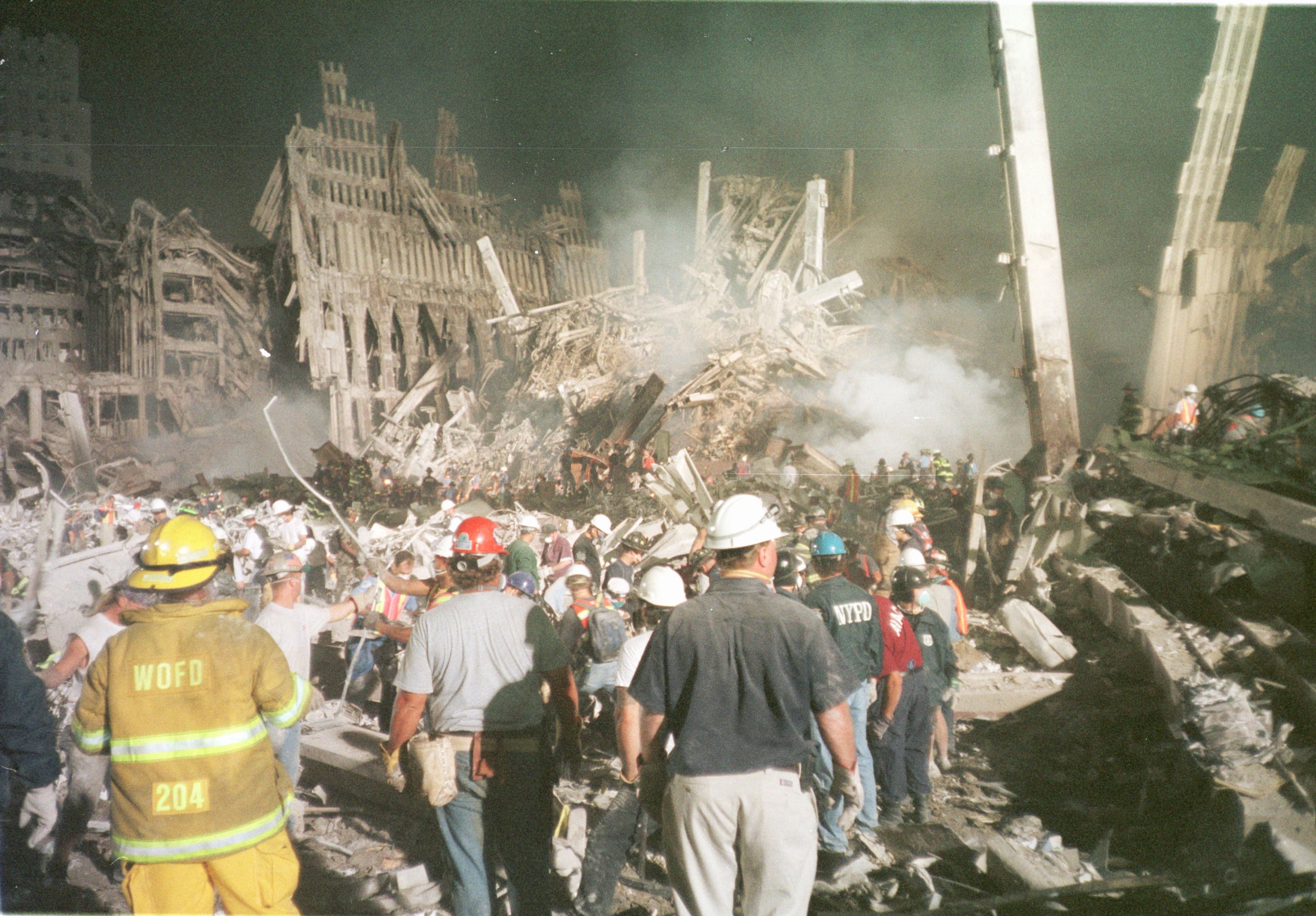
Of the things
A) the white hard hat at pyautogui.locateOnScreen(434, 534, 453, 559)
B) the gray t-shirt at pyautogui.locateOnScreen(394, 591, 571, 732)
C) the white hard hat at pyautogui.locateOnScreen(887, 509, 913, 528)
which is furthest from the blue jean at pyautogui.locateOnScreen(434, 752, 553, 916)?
the white hard hat at pyautogui.locateOnScreen(887, 509, 913, 528)

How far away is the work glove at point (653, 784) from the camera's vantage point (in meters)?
2.56

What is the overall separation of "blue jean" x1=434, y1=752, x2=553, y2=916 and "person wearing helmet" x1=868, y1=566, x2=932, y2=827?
2086mm

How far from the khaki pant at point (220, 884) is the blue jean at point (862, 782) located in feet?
8.20

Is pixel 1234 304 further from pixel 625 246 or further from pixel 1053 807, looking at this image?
pixel 625 246

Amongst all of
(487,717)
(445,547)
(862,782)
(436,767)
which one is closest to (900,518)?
(862,782)

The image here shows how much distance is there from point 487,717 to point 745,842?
1076mm

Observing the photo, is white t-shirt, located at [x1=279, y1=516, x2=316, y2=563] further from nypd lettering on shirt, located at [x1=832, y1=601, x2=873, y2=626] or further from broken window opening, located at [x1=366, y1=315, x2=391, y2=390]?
nypd lettering on shirt, located at [x1=832, y1=601, x2=873, y2=626]

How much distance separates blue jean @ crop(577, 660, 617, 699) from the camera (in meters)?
4.93

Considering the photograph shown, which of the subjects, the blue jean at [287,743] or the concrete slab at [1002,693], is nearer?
the blue jean at [287,743]

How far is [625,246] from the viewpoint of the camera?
9508 millimetres

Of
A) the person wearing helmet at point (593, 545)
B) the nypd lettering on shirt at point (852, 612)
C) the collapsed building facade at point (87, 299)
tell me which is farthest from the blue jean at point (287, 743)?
the collapsed building facade at point (87, 299)

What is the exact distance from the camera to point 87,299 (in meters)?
8.92

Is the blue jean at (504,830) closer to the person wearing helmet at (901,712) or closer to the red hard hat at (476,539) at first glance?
the red hard hat at (476,539)

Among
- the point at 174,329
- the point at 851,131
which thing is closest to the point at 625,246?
the point at 851,131
